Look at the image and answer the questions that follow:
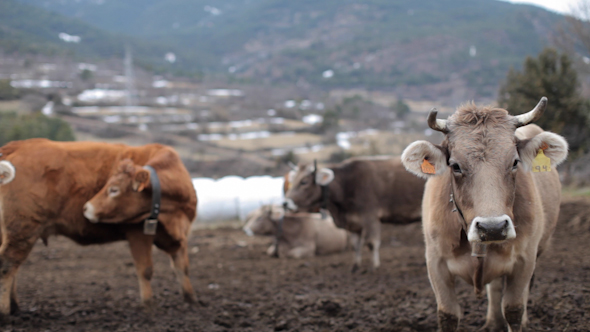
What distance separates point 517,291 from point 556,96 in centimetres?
1349

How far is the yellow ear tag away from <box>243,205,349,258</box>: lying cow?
298 inches

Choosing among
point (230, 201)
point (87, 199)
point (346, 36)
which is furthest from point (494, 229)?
point (346, 36)

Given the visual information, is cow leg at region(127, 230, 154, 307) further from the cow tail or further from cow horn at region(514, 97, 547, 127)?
cow horn at region(514, 97, 547, 127)

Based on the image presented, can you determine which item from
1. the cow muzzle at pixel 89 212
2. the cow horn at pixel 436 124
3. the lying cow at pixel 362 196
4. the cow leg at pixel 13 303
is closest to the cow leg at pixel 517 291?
the cow horn at pixel 436 124

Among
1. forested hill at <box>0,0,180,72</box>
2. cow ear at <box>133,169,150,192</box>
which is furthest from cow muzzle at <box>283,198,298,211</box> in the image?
forested hill at <box>0,0,180,72</box>

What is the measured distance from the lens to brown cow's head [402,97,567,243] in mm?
2885

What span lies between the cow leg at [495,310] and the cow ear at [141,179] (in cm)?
366

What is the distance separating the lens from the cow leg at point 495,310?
443cm

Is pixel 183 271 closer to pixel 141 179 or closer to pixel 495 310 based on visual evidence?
pixel 141 179

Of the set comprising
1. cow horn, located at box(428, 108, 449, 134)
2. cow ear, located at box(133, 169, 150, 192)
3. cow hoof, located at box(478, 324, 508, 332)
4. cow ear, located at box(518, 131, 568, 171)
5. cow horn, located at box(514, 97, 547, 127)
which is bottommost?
cow hoof, located at box(478, 324, 508, 332)

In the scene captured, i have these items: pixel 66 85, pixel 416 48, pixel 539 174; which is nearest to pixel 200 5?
pixel 416 48

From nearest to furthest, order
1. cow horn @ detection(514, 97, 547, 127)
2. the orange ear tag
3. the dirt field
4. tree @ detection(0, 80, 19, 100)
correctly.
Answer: cow horn @ detection(514, 97, 547, 127)
the orange ear tag
the dirt field
tree @ detection(0, 80, 19, 100)

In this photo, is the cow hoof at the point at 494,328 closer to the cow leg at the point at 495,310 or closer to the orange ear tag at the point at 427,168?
the cow leg at the point at 495,310

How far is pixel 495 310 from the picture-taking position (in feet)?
14.8
